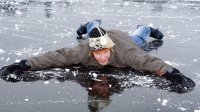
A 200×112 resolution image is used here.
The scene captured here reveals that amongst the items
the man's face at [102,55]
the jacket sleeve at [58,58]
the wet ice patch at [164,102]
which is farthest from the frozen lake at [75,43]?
the man's face at [102,55]

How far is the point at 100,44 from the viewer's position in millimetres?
5523

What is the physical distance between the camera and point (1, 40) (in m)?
7.88

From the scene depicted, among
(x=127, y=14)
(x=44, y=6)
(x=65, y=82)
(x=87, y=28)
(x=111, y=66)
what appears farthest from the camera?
(x=44, y=6)

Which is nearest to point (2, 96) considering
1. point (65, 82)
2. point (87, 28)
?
point (65, 82)

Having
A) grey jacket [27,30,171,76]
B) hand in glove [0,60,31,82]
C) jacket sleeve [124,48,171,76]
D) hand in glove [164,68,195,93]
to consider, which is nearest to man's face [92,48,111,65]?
grey jacket [27,30,171,76]

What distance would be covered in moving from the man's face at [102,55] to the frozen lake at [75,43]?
221mm

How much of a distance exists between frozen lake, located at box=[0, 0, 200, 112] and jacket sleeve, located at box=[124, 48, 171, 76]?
125 millimetres

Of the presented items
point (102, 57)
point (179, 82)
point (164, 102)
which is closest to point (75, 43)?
point (102, 57)

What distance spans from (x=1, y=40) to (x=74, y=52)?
2468mm

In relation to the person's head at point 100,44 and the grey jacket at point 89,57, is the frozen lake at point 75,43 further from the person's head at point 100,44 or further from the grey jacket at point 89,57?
the person's head at point 100,44

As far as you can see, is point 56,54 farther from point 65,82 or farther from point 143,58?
point 143,58

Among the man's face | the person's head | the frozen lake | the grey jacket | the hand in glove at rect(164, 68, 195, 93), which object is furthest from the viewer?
the grey jacket

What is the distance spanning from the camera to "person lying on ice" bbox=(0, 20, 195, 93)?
5.56 m

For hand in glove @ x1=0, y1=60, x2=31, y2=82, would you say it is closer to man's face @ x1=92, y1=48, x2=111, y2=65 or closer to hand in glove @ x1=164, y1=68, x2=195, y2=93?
man's face @ x1=92, y1=48, x2=111, y2=65
